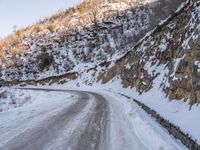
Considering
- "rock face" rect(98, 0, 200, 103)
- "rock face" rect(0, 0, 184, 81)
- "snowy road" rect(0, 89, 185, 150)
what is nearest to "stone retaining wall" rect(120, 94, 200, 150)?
"snowy road" rect(0, 89, 185, 150)

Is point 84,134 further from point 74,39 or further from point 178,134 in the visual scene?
point 74,39

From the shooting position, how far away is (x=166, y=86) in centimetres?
1340

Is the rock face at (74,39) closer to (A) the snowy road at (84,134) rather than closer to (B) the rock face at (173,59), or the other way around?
(B) the rock face at (173,59)

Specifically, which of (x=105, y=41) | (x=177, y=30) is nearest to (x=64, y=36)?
(x=105, y=41)

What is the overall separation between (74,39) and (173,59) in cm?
6630

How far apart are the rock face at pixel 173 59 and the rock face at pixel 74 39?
4120cm

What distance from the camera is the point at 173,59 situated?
567 inches

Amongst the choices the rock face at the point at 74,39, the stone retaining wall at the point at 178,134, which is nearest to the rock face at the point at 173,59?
the stone retaining wall at the point at 178,134

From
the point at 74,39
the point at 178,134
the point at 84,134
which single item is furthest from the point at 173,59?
the point at 74,39

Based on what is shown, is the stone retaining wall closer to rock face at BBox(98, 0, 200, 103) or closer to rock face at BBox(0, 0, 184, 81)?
rock face at BBox(98, 0, 200, 103)

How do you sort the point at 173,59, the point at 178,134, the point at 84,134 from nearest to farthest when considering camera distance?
→ the point at 178,134
the point at 84,134
the point at 173,59

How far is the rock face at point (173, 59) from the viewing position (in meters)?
11.0

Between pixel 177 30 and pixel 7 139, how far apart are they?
11460mm

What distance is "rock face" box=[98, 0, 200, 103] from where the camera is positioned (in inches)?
434
